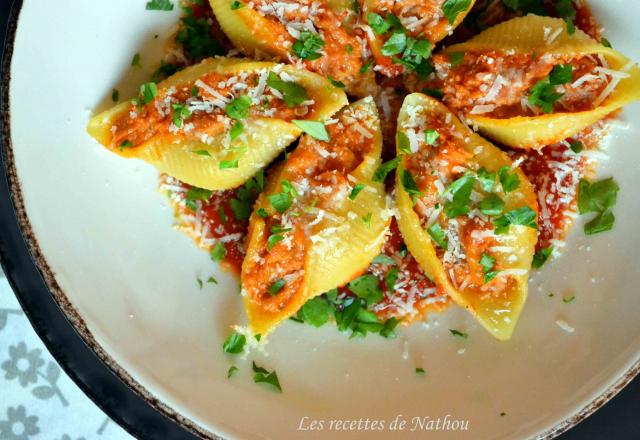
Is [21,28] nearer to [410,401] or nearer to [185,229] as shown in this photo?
[185,229]

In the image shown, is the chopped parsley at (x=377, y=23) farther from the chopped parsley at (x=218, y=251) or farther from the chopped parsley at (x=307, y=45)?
the chopped parsley at (x=218, y=251)

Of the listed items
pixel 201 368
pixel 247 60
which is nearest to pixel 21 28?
pixel 247 60

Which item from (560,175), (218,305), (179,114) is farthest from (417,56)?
(218,305)

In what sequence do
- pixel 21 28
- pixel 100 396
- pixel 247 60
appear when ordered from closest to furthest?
pixel 21 28, pixel 247 60, pixel 100 396

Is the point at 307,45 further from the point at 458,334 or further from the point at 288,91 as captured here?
the point at 458,334

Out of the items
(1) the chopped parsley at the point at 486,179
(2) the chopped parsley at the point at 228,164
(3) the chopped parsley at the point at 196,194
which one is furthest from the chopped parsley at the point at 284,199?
(1) the chopped parsley at the point at 486,179

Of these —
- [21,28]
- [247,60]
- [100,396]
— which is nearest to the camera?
[21,28]
